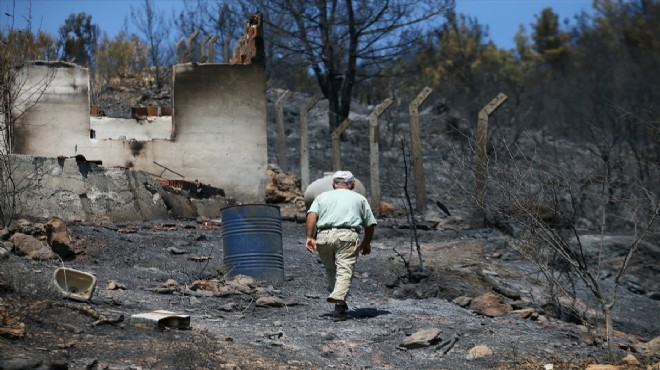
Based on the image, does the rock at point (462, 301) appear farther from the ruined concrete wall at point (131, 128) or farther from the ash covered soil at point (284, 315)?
the ruined concrete wall at point (131, 128)

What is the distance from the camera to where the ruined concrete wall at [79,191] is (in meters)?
16.3

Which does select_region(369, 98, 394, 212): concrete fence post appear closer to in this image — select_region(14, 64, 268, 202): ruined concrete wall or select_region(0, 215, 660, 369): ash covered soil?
select_region(14, 64, 268, 202): ruined concrete wall

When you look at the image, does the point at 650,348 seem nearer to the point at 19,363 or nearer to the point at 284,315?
the point at 284,315

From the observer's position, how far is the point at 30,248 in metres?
12.1

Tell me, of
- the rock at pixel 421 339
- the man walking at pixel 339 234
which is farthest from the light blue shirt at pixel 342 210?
the rock at pixel 421 339

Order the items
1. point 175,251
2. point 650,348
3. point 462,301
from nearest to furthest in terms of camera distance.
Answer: point 650,348, point 462,301, point 175,251

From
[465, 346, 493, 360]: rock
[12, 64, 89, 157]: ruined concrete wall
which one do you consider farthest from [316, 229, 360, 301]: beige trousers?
[12, 64, 89, 157]: ruined concrete wall

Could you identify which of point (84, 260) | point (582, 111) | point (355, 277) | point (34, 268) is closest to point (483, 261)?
point (355, 277)

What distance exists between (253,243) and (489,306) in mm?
2717

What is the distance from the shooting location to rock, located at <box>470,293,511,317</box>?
11516 millimetres

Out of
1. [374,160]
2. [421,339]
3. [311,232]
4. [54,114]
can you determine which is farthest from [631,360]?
[54,114]

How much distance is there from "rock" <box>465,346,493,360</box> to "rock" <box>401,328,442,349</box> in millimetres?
371

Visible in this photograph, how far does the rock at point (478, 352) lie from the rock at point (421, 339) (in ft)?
1.22

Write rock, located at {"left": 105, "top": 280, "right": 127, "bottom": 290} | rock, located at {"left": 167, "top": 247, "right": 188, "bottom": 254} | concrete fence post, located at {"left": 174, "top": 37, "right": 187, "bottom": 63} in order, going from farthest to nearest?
concrete fence post, located at {"left": 174, "top": 37, "right": 187, "bottom": 63} < rock, located at {"left": 167, "top": 247, "right": 188, "bottom": 254} < rock, located at {"left": 105, "top": 280, "right": 127, "bottom": 290}
